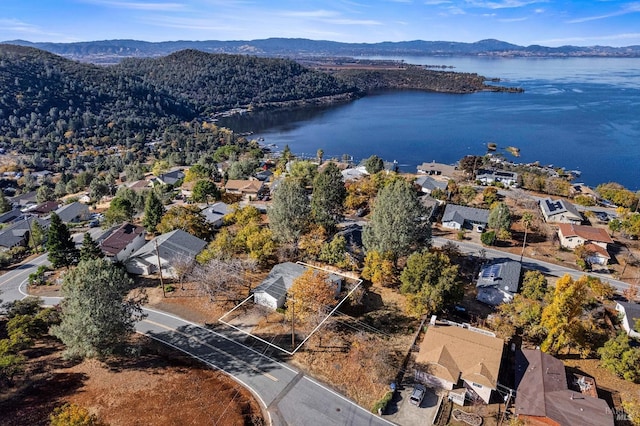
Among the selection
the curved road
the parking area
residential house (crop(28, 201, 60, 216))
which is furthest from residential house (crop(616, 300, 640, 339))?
residential house (crop(28, 201, 60, 216))

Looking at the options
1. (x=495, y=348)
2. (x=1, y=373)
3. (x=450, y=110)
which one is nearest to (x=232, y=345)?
(x=1, y=373)

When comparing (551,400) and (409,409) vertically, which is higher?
(551,400)

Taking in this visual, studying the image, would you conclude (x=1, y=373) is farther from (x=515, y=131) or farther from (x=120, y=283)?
(x=515, y=131)

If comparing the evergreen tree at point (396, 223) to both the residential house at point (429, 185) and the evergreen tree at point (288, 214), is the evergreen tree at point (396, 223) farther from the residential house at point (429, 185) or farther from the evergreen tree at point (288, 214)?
the residential house at point (429, 185)

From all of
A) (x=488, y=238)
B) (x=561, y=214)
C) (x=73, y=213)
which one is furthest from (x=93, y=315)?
(x=561, y=214)

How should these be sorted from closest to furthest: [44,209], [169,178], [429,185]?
1. [44,209]
2. [429,185]
3. [169,178]

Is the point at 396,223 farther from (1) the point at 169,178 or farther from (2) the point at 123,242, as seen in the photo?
(1) the point at 169,178
